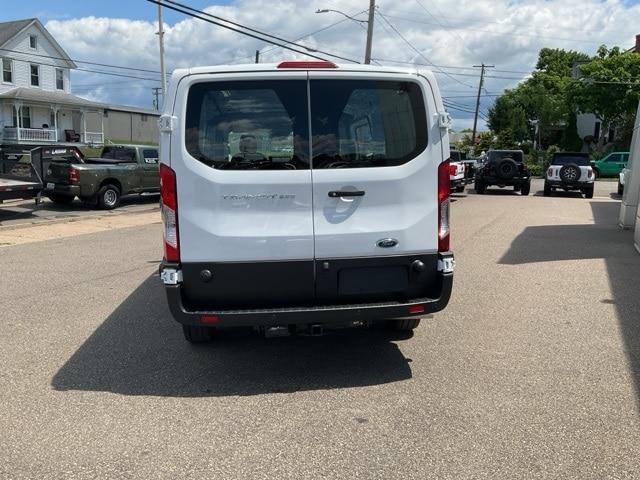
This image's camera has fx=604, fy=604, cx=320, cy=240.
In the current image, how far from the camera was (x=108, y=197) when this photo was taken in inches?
680

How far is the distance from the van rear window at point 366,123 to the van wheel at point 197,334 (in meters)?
1.77

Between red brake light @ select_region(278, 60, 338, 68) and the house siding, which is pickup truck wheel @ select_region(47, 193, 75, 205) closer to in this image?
red brake light @ select_region(278, 60, 338, 68)

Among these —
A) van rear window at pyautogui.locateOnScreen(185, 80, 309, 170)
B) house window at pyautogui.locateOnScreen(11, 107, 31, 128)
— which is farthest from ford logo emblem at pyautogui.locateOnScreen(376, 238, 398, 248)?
house window at pyautogui.locateOnScreen(11, 107, 31, 128)

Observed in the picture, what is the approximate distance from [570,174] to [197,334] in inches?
821

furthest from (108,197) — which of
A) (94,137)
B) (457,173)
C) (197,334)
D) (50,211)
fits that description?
(94,137)

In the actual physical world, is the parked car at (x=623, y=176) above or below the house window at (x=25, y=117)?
below

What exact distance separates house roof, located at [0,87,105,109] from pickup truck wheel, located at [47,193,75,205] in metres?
23.7

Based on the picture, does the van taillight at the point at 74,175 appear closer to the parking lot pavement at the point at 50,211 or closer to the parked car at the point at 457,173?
the parking lot pavement at the point at 50,211

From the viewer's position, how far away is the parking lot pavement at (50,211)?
1491 cm

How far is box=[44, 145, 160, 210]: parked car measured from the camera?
16438mm

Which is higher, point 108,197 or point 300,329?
point 108,197

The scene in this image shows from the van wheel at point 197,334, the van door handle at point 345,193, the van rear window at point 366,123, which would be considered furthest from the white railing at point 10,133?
the van door handle at point 345,193

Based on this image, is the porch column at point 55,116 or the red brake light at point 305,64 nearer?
the red brake light at point 305,64

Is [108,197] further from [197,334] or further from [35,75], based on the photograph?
[35,75]
